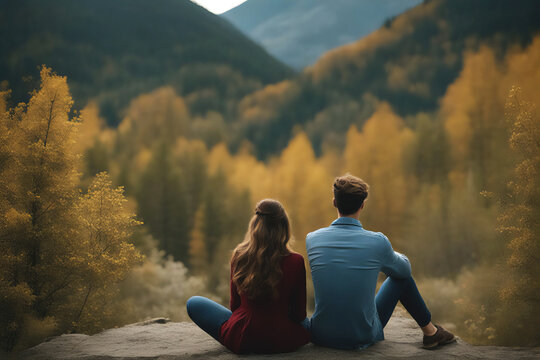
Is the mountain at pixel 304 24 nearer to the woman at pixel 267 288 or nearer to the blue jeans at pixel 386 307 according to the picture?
the blue jeans at pixel 386 307

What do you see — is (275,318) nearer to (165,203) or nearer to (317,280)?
(317,280)

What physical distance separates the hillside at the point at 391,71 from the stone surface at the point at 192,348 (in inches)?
1061

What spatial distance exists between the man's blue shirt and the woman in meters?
0.16

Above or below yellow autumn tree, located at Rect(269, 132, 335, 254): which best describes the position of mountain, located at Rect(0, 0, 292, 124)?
above

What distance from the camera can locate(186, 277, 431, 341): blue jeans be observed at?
12.1 ft

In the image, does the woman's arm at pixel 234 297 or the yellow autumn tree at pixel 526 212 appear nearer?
the woman's arm at pixel 234 297

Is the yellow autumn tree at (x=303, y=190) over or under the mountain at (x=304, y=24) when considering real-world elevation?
under

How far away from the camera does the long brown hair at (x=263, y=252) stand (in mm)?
3352

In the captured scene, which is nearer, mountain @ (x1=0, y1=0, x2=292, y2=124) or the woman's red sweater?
the woman's red sweater

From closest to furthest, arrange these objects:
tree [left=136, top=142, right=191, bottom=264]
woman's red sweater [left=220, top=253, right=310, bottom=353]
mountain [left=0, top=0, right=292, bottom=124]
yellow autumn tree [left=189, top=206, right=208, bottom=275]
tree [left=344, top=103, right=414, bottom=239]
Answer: woman's red sweater [left=220, top=253, right=310, bottom=353] < tree [left=344, top=103, right=414, bottom=239] < yellow autumn tree [left=189, top=206, right=208, bottom=275] < tree [left=136, top=142, right=191, bottom=264] < mountain [left=0, top=0, right=292, bottom=124]

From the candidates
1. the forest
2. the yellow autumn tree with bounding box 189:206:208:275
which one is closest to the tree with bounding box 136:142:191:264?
the forest

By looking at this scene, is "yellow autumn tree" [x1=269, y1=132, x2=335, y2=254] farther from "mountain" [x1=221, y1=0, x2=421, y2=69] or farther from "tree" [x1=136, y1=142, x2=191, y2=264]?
"mountain" [x1=221, y1=0, x2=421, y2=69]

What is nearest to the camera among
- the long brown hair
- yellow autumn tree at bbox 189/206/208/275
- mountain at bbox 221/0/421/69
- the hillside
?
the long brown hair

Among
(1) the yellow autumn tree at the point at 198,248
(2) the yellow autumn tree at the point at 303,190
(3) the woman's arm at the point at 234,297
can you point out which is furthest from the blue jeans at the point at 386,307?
(1) the yellow autumn tree at the point at 198,248
